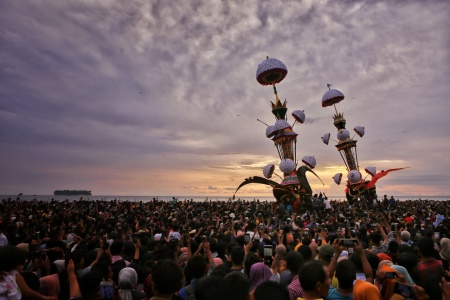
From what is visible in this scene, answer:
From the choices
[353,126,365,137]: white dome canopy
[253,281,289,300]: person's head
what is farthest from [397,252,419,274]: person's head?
[353,126,365,137]: white dome canopy

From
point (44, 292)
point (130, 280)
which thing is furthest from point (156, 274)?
point (44, 292)

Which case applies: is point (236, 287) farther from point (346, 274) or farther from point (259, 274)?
point (259, 274)

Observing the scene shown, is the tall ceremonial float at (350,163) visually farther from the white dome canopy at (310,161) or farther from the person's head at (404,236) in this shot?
the person's head at (404,236)

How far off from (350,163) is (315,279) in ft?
102

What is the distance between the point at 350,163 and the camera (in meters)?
30.9

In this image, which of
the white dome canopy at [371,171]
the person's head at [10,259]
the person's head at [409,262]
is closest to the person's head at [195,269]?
the person's head at [10,259]

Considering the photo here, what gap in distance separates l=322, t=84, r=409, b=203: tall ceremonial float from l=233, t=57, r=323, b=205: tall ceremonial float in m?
3.75

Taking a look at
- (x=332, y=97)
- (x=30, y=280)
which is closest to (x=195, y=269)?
(x=30, y=280)

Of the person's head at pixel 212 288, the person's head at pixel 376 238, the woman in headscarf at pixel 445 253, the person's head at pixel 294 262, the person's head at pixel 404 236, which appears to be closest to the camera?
the person's head at pixel 212 288

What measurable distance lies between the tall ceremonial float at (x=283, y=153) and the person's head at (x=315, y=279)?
20498mm

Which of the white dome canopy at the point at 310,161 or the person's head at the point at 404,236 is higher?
the white dome canopy at the point at 310,161

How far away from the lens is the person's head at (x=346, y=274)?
3076mm

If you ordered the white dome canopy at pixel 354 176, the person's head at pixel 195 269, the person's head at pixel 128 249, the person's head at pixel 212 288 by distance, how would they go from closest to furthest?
the person's head at pixel 212 288 → the person's head at pixel 195 269 → the person's head at pixel 128 249 → the white dome canopy at pixel 354 176

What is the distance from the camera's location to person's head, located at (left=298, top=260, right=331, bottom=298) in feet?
8.91
